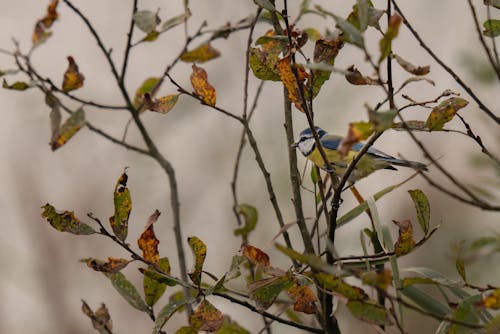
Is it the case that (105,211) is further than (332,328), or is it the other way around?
(105,211)

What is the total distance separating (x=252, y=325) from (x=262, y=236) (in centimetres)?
43

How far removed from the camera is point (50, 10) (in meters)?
1.09

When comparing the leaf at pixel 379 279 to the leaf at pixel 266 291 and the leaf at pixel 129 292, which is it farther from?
the leaf at pixel 129 292

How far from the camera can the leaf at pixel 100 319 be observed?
3.94ft

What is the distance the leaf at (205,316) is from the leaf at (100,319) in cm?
22

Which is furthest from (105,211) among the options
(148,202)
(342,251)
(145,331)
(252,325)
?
(342,251)

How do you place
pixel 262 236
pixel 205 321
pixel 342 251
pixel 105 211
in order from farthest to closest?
pixel 105 211, pixel 262 236, pixel 342 251, pixel 205 321

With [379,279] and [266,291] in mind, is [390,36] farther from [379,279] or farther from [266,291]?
[266,291]

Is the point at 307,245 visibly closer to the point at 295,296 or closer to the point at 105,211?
the point at 295,296

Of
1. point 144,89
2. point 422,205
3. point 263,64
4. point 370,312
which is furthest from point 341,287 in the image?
point 144,89

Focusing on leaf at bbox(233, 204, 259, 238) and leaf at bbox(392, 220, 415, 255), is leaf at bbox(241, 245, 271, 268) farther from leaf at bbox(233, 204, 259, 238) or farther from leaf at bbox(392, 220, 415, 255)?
leaf at bbox(233, 204, 259, 238)

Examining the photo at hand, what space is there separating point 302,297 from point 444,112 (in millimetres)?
299

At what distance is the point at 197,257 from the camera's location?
1040 mm

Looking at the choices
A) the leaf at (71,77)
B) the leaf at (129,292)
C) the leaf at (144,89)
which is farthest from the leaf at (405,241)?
the leaf at (144,89)
